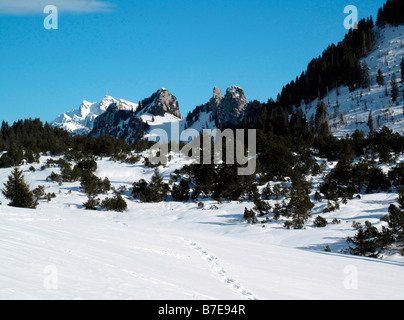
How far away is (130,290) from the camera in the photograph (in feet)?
21.3

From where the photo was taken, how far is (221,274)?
389 inches

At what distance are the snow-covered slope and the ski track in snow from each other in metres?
62.2

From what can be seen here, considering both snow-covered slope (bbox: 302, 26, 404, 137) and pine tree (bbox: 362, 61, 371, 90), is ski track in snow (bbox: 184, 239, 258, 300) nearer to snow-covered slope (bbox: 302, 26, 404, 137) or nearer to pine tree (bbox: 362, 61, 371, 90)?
snow-covered slope (bbox: 302, 26, 404, 137)

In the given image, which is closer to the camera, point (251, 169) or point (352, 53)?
point (251, 169)

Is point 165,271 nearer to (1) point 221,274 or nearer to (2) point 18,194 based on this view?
(1) point 221,274

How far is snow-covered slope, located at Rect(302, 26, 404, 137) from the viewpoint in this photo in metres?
70.6

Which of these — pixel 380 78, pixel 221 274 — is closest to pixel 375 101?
pixel 380 78

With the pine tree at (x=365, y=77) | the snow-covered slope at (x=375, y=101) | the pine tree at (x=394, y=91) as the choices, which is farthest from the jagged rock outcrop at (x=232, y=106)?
the pine tree at (x=394, y=91)

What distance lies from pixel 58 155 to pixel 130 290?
59.2 metres

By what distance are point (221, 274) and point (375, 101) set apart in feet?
275

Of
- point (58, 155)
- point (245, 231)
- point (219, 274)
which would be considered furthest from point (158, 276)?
point (58, 155)

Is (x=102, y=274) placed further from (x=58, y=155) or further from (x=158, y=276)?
(x=58, y=155)

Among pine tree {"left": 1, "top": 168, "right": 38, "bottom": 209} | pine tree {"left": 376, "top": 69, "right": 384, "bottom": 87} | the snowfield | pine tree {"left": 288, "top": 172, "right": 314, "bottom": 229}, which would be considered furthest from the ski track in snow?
pine tree {"left": 376, "top": 69, "right": 384, "bottom": 87}

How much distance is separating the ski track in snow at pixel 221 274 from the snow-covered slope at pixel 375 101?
62.2 meters
